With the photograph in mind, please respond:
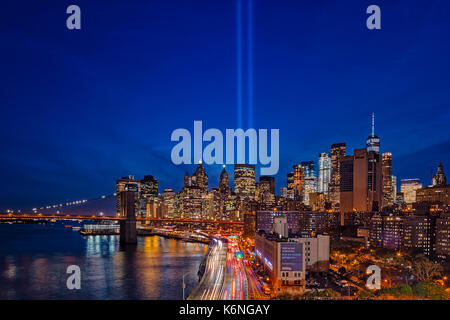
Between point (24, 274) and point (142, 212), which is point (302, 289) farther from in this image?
point (142, 212)

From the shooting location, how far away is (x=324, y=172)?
122 m

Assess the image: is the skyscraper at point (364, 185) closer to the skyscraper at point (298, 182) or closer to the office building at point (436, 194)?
the office building at point (436, 194)

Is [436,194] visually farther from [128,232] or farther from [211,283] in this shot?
[211,283]

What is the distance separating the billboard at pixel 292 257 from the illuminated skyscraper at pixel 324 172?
342 ft

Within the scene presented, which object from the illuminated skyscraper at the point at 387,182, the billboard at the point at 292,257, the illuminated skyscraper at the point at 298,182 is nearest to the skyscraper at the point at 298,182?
the illuminated skyscraper at the point at 298,182

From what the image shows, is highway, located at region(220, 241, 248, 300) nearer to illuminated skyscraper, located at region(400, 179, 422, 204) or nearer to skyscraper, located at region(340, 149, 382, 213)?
skyscraper, located at region(340, 149, 382, 213)

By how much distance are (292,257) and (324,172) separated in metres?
108

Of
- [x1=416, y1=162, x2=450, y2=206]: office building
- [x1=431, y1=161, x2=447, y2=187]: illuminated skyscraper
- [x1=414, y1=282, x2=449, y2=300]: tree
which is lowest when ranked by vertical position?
[x1=414, y1=282, x2=449, y2=300]: tree

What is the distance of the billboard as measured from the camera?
18.9 meters

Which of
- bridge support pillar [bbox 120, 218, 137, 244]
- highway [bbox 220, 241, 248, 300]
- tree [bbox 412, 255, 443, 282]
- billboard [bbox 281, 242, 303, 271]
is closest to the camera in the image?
highway [bbox 220, 241, 248, 300]

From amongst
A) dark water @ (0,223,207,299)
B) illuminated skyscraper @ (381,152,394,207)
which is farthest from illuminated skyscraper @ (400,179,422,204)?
dark water @ (0,223,207,299)

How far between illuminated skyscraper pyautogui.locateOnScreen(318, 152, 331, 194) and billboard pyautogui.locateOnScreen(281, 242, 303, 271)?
342 ft

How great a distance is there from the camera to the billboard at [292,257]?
1892 centimetres
